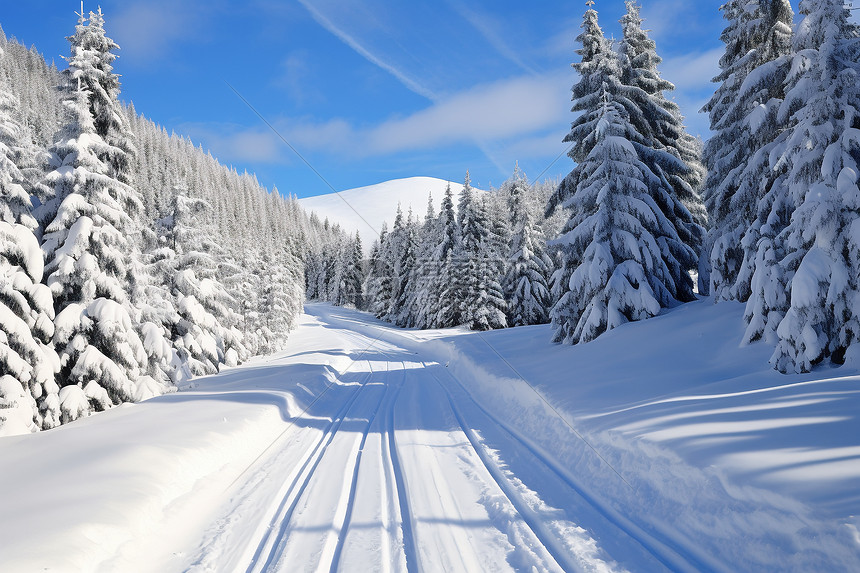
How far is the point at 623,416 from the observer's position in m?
8.23

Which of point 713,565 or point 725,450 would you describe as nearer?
point 713,565

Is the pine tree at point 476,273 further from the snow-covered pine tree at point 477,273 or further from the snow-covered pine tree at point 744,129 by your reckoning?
the snow-covered pine tree at point 744,129

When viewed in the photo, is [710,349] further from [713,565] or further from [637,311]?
[713,565]

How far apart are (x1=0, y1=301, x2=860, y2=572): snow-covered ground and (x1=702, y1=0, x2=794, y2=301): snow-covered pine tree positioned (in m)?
4.95

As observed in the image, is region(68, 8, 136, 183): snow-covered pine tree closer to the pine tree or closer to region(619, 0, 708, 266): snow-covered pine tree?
region(619, 0, 708, 266): snow-covered pine tree

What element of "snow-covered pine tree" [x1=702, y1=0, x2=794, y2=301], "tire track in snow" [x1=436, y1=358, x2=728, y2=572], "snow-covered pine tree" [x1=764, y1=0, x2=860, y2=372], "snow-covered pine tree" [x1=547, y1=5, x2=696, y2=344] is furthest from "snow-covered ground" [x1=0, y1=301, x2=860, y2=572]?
"snow-covered pine tree" [x1=702, y1=0, x2=794, y2=301]

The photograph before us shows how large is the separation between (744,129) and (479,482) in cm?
Answer: 1516

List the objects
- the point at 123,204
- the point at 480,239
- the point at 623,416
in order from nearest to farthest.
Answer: the point at 623,416, the point at 123,204, the point at 480,239

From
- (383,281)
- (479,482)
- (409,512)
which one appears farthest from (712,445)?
(383,281)

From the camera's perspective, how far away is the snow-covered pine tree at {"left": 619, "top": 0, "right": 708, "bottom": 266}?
→ 18516 mm

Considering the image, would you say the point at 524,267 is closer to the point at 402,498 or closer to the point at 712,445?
the point at 712,445

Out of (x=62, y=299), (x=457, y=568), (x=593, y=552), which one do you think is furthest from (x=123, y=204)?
(x=593, y=552)

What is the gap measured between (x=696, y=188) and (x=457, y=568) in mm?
28338

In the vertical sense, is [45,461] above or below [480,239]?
below
